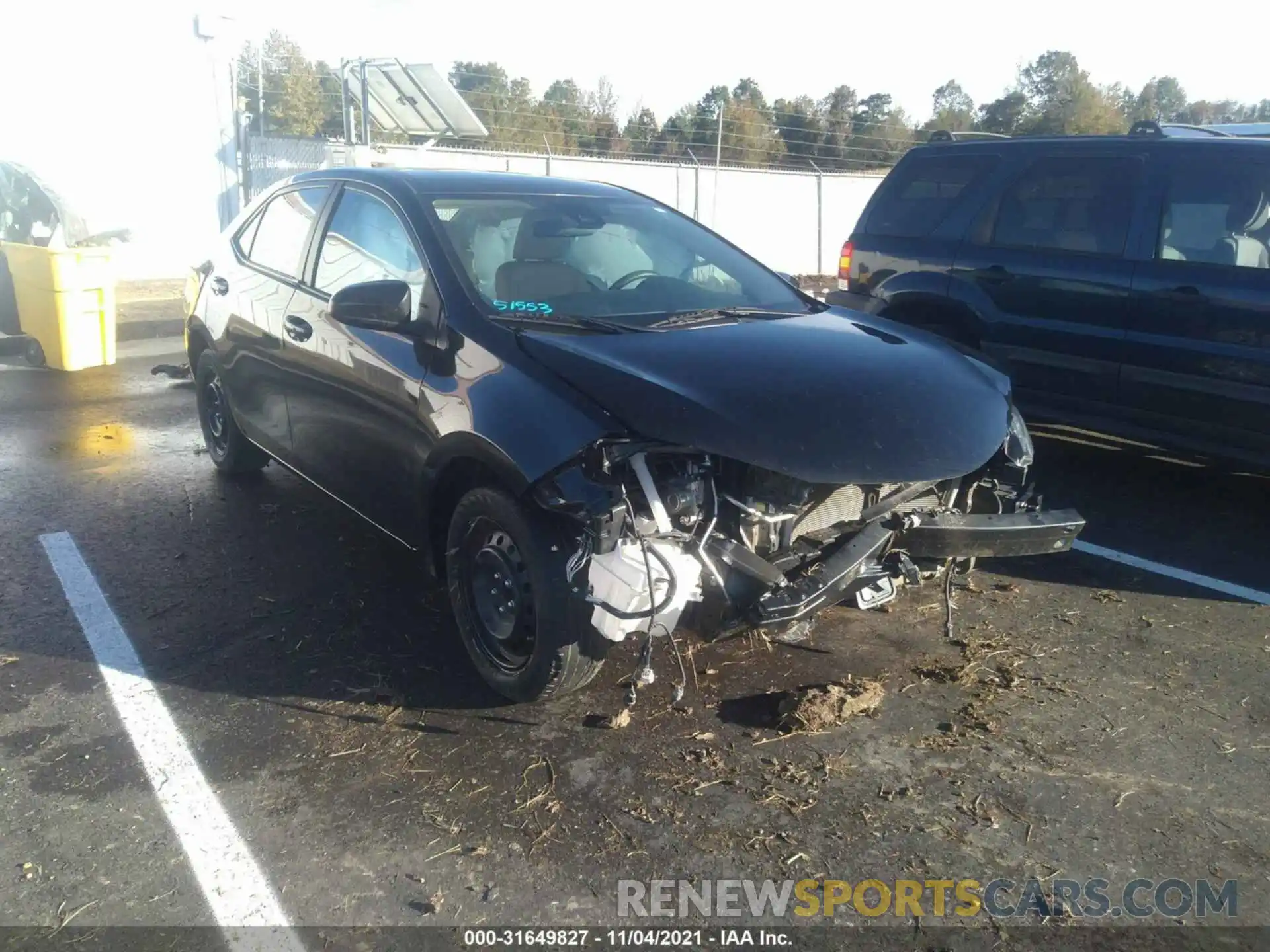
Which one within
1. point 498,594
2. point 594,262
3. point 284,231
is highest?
point 284,231

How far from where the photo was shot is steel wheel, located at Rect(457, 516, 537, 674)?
3484 mm

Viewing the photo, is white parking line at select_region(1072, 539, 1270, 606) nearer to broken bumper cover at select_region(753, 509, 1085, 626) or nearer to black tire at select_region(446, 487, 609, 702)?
broken bumper cover at select_region(753, 509, 1085, 626)

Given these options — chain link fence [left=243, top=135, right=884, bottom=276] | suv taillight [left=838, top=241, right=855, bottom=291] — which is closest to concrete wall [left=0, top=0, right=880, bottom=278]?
chain link fence [left=243, top=135, right=884, bottom=276]

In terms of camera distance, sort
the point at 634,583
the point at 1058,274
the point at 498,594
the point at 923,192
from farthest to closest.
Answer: the point at 923,192 < the point at 1058,274 < the point at 498,594 < the point at 634,583

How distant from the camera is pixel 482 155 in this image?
1378 centimetres

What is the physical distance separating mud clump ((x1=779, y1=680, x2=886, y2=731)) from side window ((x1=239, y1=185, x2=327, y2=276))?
305 cm

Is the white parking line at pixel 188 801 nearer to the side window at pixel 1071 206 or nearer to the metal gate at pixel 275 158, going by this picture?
the side window at pixel 1071 206

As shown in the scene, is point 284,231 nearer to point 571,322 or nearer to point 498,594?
point 571,322

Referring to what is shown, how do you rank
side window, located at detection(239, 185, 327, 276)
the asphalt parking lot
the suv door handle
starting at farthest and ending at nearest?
the suv door handle, side window, located at detection(239, 185, 327, 276), the asphalt parking lot

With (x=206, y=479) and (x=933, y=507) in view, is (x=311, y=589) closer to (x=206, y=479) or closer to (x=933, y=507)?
(x=206, y=479)

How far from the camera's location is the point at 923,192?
688 centimetres

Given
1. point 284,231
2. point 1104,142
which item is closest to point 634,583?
point 284,231

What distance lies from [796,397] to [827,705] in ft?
3.71

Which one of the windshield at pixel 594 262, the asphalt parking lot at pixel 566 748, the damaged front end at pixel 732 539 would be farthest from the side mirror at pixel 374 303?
the asphalt parking lot at pixel 566 748
